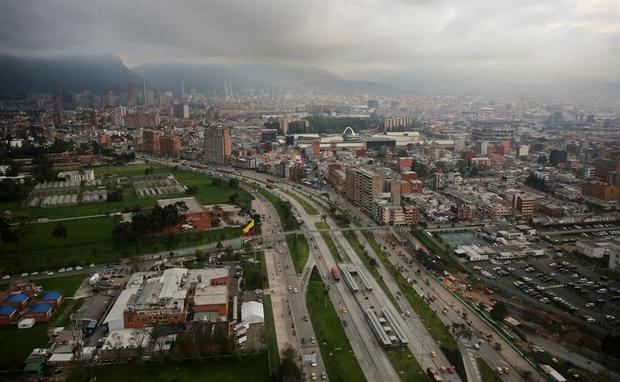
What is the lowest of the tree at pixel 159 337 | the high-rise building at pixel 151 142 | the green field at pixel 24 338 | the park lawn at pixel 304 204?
the green field at pixel 24 338

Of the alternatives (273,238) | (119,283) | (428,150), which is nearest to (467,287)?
(273,238)

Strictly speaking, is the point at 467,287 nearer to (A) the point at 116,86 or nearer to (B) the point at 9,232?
(B) the point at 9,232

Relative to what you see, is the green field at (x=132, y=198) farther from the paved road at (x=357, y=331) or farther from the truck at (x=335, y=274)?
the truck at (x=335, y=274)

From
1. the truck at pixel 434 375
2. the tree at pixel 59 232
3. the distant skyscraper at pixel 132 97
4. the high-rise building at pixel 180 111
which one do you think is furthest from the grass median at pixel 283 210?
the distant skyscraper at pixel 132 97

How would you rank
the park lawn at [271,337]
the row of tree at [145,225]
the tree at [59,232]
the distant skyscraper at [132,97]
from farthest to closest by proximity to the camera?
1. the distant skyscraper at [132,97]
2. the tree at [59,232]
3. the row of tree at [145,225]
4. the park lawn at [271,337]

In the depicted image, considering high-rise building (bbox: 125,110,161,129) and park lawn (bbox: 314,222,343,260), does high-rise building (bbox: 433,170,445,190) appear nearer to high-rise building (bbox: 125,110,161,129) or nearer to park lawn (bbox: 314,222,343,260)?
Result: park lawn (bbox: 314,222,343,260)

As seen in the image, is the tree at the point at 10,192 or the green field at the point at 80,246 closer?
the green field at the point at 80,246

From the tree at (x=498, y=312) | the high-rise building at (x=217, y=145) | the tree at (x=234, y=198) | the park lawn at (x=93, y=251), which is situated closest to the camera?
the tree at (x=498, y=312)

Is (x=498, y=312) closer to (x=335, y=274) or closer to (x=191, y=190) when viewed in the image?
(x=335, y=274)

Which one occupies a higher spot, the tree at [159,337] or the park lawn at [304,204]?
the park lawn at [304,204]
